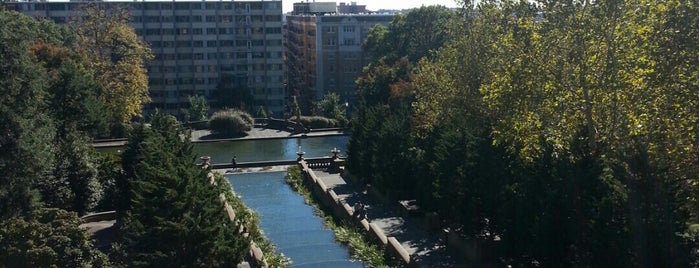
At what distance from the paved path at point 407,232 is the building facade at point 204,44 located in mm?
48893

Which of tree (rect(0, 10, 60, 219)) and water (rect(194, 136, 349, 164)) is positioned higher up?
tree (rect(0, 10, 60, 219))

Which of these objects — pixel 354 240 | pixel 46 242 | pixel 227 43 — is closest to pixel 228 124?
pixel 227 43

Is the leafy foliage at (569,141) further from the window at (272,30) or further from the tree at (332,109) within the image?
the window at (272,30)

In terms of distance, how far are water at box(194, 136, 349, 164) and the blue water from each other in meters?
8.41

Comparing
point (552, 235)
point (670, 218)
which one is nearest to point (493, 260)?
point (552, 235)

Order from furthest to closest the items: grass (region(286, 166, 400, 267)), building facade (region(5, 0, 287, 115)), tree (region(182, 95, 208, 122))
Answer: building facade (region(5, 0, 287, 115))
tree (region(182, 95, 208, 122))
grass (region(286, 166, 400, 267))

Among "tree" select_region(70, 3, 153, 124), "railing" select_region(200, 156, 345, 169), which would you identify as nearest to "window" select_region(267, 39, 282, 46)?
"tree" select_region(70, 3, 153, 124)

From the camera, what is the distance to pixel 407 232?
31109mm

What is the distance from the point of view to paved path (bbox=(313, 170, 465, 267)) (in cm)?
2722

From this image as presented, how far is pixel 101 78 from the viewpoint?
54.2 metres

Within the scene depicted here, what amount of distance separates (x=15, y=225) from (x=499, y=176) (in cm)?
1512

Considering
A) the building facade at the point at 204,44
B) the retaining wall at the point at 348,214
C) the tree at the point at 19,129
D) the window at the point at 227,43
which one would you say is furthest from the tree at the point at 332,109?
the tree at the point at 19,129

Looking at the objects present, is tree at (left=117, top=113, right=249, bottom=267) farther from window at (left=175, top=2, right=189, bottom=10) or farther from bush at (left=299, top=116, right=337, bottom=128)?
window at (left=175, top=2, right=189, bottom=10)

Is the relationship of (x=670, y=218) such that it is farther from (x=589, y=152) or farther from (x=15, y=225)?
(x=15, y=225)
